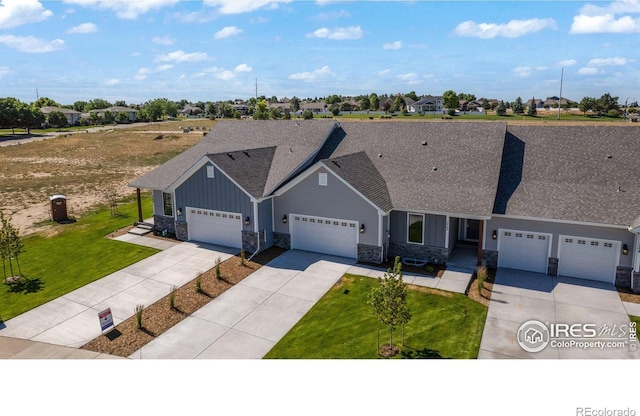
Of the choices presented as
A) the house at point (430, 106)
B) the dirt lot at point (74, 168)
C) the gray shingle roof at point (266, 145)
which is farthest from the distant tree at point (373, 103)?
the gray shingle roof at point (266, 145)

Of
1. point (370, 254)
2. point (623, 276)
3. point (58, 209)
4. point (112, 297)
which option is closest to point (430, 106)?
point (58, 209)

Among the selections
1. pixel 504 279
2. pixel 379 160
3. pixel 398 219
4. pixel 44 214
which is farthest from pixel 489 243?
pixel 44 214

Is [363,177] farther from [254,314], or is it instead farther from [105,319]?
[105,319]

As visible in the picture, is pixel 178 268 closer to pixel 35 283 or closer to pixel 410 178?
pixel 35 283

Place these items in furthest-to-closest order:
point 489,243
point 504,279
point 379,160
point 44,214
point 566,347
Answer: point 44,214 < point 379,160 < point 489,243 < point 504,279 < point 566,347

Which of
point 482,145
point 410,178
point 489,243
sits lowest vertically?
point 489,243
